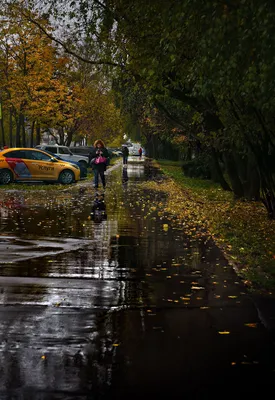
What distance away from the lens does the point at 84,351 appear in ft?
17.1

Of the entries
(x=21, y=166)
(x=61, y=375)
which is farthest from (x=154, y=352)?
(x=21, y=166)

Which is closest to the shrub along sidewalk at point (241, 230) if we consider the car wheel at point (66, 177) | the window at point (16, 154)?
the car wheel at point (66, 177)

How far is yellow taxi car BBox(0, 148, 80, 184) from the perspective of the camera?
27.7 meters

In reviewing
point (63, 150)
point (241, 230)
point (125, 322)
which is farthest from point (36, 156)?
point (125, 322)

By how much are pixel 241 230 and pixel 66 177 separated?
56.9 ft

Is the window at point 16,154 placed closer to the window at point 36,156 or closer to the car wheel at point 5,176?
the window at point 36,156

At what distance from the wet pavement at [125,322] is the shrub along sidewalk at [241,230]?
10.7 inches

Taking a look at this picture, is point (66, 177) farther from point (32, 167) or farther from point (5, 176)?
point (5, 176)

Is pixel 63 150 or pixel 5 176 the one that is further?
pixel 63 150

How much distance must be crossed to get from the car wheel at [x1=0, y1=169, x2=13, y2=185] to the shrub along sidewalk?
7940 mm

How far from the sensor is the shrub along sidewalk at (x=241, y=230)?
864 cm

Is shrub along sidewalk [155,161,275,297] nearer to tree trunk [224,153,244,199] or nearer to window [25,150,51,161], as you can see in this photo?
tree trunk [224,153,244,199]

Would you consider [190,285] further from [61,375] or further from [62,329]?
[61,375]

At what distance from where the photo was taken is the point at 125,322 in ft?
20.1
